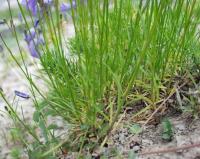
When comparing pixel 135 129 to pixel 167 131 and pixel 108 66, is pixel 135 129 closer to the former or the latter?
pixel 167 131

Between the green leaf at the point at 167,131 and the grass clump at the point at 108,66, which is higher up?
the grass clump at the point at 108,66

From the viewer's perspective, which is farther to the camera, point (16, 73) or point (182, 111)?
point (16, 73)

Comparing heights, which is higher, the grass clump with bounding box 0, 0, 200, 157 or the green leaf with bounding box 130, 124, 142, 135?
the grass clump with bounding box 0, 0, 200, 157

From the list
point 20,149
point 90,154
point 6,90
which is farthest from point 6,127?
point 90,154

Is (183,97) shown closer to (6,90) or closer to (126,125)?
(126,125)

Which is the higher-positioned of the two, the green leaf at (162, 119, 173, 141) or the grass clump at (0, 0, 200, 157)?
the grass clump at (0, 0, 200, 157)

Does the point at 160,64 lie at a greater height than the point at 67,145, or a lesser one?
greater

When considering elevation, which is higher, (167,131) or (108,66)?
(108,66)

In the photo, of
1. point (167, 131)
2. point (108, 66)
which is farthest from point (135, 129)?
point (108, 66)

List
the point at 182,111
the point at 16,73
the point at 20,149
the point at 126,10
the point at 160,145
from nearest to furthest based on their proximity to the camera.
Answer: the point at 160,145 < the point at 182,111 < the point at 20,149 < the point at 126,10 < the point at 16,73

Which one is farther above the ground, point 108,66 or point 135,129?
point 108,66

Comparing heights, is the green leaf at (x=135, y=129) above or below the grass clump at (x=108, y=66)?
below
